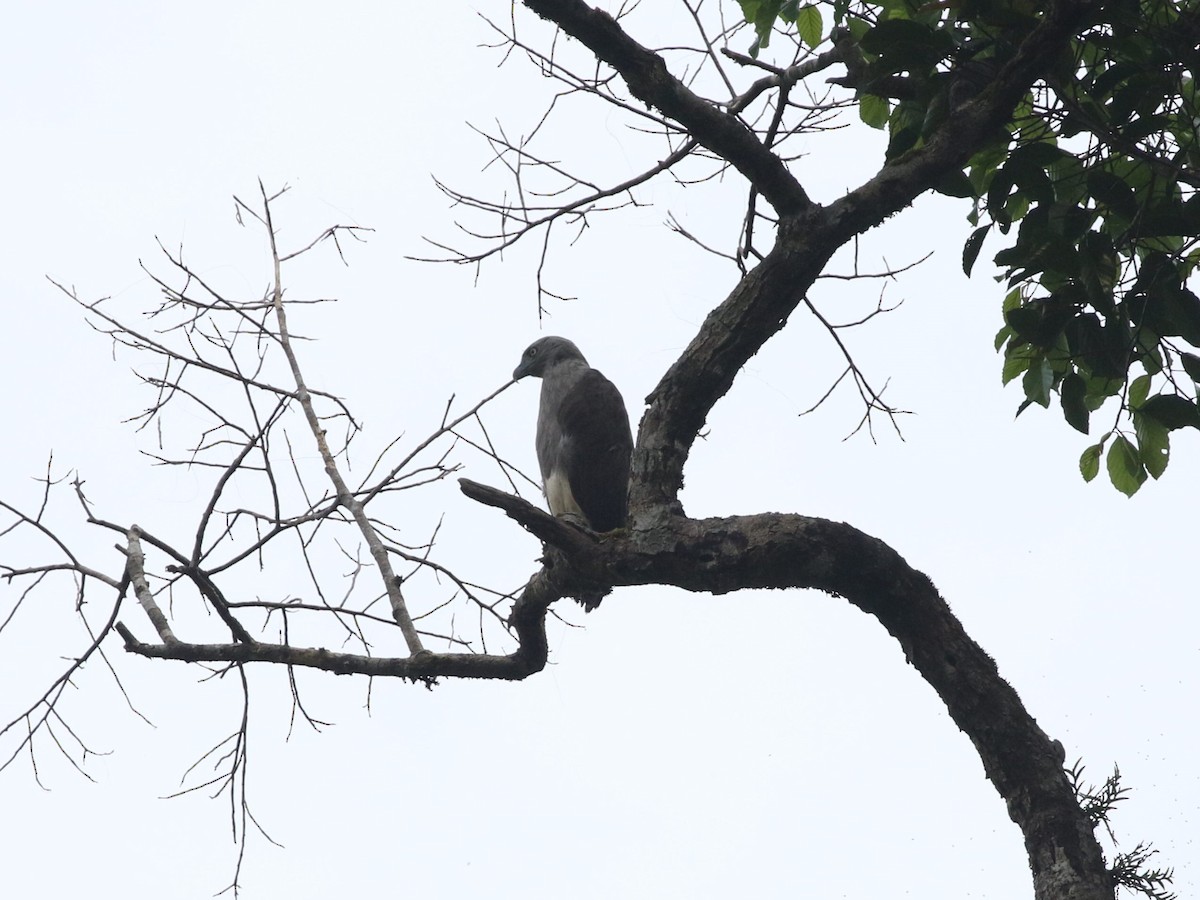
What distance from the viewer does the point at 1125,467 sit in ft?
9.78

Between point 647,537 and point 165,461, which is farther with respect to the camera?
point 165,461

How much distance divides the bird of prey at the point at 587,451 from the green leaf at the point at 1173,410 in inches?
102

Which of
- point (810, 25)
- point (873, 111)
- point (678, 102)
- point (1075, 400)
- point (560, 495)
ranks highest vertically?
point (560, 495)

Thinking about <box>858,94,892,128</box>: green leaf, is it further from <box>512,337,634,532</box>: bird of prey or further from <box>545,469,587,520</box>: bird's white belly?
<box>545,469,587,520</box>: bird's white belly

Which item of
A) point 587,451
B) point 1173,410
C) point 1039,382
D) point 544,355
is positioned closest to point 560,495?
point 587,451

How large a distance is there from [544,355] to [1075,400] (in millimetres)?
3747

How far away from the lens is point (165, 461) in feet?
11.7

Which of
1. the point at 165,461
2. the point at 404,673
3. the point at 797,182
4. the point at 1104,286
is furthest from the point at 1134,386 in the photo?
the point at 165,461

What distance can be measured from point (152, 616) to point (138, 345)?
111 centimetres

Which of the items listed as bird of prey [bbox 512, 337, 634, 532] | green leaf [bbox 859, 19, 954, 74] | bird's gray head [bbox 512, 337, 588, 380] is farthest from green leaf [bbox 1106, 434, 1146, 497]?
bird's gray head [bbox 512, 337, 588, 380]

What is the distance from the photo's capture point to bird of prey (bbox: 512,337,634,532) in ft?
17.4

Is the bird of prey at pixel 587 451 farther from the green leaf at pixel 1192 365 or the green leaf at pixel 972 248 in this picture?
the green leaf at pixel 1192 365

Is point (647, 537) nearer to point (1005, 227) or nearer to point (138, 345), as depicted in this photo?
point (1005, 227)

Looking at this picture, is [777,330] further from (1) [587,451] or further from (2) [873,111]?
(1) [587,451]
